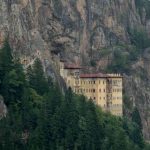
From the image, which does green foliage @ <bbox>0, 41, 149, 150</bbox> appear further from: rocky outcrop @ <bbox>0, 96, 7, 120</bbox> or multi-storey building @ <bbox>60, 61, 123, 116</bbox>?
multi-storey building @ <bbox>60, 61, 123, 116</bbox>

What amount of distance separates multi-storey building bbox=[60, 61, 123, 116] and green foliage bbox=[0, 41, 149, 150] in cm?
806

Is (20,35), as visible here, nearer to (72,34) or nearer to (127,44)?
(72,34)

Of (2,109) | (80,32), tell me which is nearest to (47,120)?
(2,109)

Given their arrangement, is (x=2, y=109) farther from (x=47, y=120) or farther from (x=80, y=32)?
(x=80, y=32)

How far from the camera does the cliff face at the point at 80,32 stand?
14200 centimetres

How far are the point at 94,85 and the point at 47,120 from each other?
68.9 feet

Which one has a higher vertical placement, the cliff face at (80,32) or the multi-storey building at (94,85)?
the cliff face at (80,32)

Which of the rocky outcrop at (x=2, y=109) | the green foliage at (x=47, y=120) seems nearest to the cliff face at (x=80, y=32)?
the green foliage at (x=47, y=120)

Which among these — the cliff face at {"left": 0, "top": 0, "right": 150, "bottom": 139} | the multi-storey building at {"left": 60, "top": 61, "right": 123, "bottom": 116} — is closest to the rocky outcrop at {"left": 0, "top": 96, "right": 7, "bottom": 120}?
the cliff face at {"left": 0, "top": 0, "right": 150, "bottom": 139}

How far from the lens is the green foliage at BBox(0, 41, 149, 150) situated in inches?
4970

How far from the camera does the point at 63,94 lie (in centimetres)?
14388

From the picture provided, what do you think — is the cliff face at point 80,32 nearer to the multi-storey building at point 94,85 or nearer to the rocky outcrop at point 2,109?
the multi-storey building at point 94,85

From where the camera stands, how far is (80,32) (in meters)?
162

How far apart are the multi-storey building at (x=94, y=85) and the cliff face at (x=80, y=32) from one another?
9.19 ft
